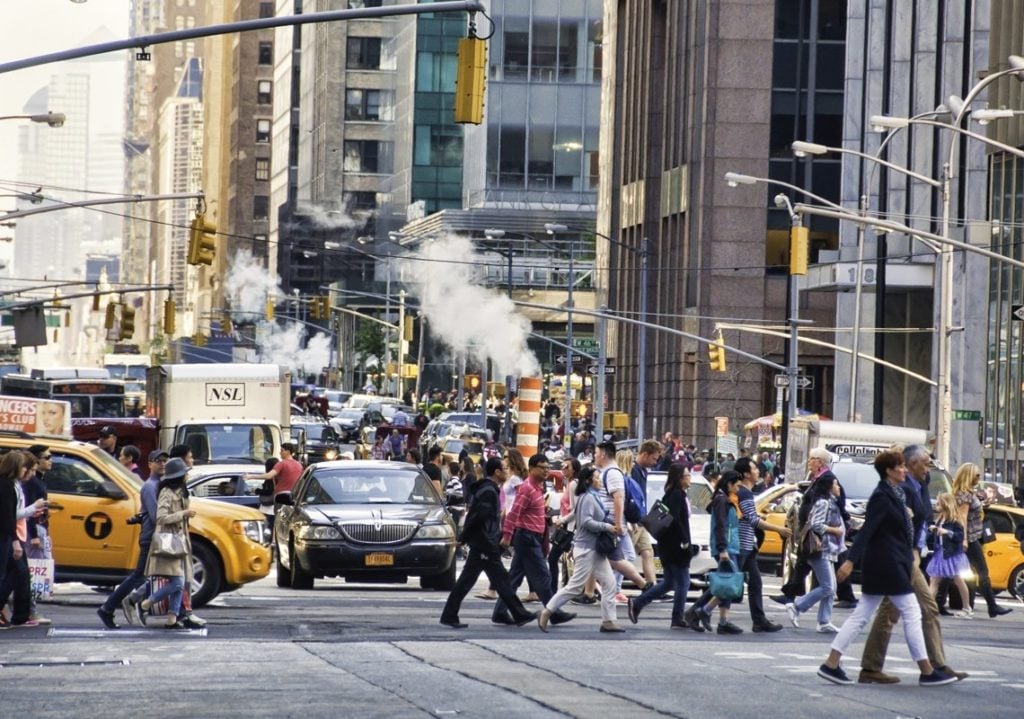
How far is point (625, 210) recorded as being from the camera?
83.6 meters

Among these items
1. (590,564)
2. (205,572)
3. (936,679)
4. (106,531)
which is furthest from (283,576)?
(936,679)

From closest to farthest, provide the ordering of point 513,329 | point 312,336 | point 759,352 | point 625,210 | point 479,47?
point 479,47 < point 759,352 < point 625,210 < point 513,329 < point 312,336

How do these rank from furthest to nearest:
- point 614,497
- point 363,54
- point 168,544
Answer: point 363,54, point 614,497, point 168,544

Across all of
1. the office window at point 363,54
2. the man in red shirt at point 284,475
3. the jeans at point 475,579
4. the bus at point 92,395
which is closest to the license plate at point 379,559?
the jeans at point 475,579

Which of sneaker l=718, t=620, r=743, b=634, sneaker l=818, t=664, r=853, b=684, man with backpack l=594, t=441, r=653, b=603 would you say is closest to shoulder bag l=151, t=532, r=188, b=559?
man with backpack l=594, t=441, r=653, b=603

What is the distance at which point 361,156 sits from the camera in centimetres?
15700

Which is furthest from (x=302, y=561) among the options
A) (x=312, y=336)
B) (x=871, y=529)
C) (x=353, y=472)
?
(x=312, y=336)

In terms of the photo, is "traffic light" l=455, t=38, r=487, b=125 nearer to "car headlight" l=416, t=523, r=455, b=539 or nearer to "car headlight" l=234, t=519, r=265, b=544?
"car headlight" l=234, t=519, r=265, b=544

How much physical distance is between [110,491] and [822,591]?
23.9 feet

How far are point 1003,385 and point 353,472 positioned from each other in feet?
97.9

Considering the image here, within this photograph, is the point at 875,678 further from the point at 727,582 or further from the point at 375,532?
the point at 375,532

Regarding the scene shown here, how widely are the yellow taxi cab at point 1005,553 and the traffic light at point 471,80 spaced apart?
9980mm

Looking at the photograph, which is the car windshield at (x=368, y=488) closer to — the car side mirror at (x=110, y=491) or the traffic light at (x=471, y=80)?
the car side mirror at (x=110, y=491)

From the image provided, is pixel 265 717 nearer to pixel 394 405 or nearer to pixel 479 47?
pixel 479 47
